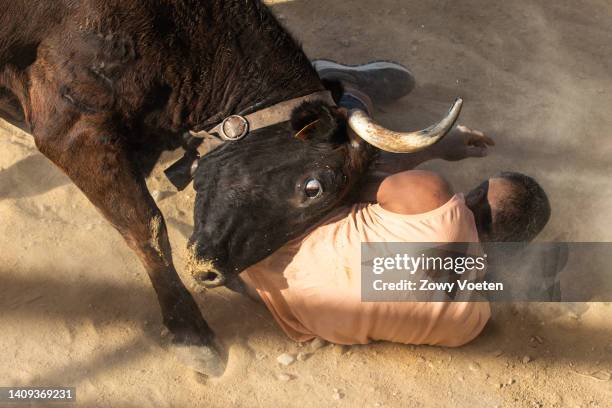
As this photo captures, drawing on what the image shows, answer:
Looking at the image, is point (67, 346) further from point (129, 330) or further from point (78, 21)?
point (78, 21)

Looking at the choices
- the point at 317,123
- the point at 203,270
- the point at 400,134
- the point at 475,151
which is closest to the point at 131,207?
the point at 203,270

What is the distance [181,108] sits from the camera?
11.2 ft

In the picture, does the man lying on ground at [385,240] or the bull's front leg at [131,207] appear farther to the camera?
the bull's front leg at [131,207]

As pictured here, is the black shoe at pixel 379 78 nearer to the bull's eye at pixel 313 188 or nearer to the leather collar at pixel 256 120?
the leather collar at pixel 256 120

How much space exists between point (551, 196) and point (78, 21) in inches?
112

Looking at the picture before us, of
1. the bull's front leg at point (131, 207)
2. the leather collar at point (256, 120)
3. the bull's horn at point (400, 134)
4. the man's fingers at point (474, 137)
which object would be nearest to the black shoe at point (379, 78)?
the man's fingers at point (474, 137)

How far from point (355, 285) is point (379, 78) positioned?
2.01m

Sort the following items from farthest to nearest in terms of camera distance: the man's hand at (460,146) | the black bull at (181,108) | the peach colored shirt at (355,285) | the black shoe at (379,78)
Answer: the black shoe at (379,78), the man's hand at (460,146), the black bull at (181,108), the peach colored shirt at (355,285)

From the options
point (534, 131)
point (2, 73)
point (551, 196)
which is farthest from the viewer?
point (534, 131)

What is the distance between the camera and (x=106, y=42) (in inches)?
126

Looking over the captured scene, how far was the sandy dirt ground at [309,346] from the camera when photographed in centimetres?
344

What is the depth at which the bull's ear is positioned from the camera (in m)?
3.20

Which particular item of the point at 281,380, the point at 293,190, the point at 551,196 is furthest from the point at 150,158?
the point at 551,196

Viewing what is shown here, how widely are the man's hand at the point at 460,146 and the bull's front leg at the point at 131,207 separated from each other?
5.21 feet
